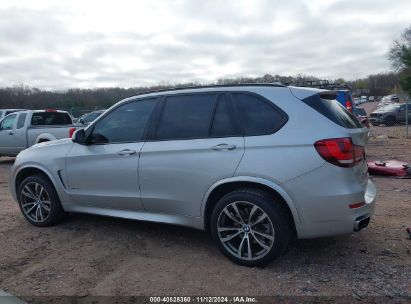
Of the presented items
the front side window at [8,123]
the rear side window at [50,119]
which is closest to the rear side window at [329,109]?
the rear side window at [50,119]

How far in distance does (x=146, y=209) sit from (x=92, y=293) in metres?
1.25

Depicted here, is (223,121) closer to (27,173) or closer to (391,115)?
(27,173)

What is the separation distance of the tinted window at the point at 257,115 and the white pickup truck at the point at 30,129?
9.26 m

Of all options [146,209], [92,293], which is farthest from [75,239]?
[92,293]

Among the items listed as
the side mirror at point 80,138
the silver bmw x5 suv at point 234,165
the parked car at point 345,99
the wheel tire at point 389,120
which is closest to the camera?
the silver bmw x5 suv at point 234,165

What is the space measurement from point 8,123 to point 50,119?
1445mm

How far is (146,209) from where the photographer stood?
191 inches

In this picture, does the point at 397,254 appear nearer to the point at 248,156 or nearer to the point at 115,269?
the point at 248,156

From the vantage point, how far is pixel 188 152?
176 inches

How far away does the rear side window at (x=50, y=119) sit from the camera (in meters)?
13.3

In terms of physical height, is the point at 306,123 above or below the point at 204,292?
above

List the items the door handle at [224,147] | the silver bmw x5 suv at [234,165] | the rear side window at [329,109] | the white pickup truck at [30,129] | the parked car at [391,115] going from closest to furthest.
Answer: the silver bmw x5 suv at [234,165] → the rear side window at [329,109] → the door handle at [224,147] → the white pickup truck at [30,129] → the parked car at [391,115]

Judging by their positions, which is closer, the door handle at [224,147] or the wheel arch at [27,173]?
the door handle at [224,147]

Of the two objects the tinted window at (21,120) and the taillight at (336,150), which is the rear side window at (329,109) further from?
the tinted window at (21,120)
